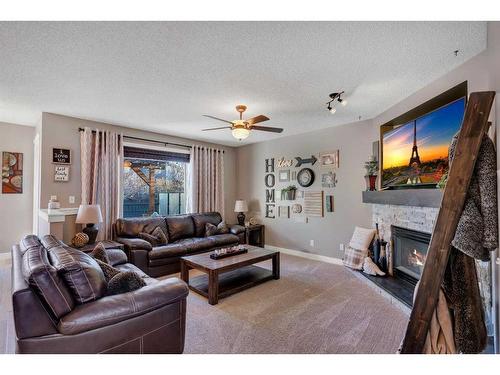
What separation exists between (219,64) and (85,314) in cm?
218

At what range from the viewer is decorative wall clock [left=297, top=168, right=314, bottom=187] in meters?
4.73

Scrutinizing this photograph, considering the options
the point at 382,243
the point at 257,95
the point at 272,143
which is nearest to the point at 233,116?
the point at 257,95

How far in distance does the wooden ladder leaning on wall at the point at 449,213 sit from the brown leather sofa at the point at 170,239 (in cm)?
327

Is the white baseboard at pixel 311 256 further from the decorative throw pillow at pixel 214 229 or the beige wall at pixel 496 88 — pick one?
the beige wall at pixel 496 88

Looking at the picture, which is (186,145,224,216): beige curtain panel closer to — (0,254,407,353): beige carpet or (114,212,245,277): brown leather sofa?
(114,212,245,277): brown leather sofa

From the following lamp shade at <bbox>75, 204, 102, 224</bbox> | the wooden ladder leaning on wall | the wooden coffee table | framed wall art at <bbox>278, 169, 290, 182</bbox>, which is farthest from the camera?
framed wall art at <bbox>278, 169, 290, 182</bbox>

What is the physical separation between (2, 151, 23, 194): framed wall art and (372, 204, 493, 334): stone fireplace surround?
6.24 metres

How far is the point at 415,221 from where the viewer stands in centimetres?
296

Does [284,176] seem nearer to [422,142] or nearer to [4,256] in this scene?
[422,142]

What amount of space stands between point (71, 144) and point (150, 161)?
4.55 feet

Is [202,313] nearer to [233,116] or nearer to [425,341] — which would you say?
[425,341]

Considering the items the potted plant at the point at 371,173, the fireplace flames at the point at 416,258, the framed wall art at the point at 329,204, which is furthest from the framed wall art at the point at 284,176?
the fireplace flames at the point at 416,258

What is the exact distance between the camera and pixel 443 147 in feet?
8.32

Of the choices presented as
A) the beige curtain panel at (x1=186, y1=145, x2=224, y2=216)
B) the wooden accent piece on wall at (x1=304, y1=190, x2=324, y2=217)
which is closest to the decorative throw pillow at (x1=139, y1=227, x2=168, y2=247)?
the beige curtain panel at (x1=186, y1=145, x2=224, y2=216)
